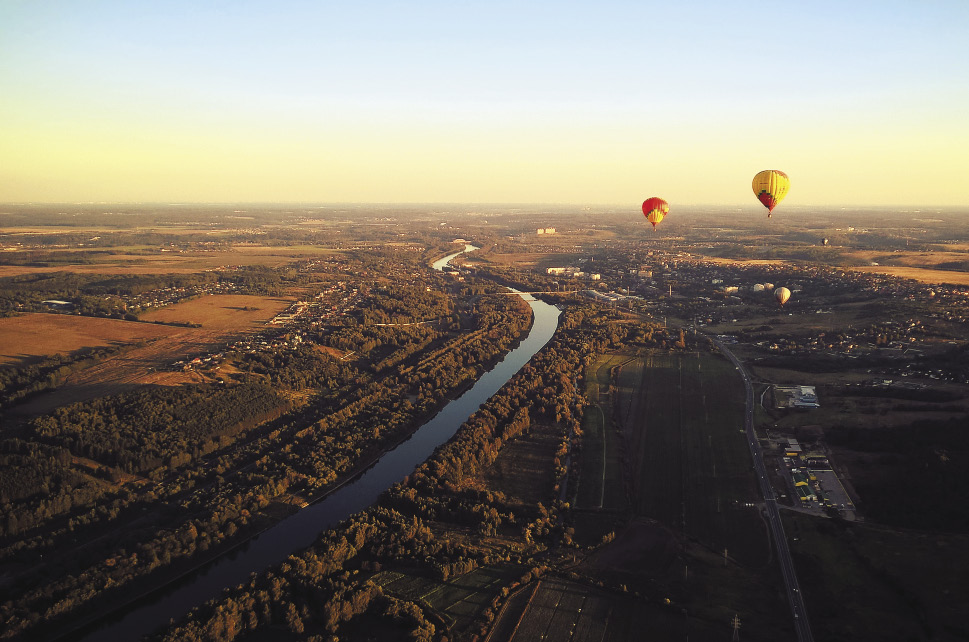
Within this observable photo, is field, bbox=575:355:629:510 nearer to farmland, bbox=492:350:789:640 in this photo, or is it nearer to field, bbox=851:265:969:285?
farmland, bbox=492:350:789:640

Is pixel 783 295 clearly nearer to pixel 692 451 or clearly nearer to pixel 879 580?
pixel 692 451

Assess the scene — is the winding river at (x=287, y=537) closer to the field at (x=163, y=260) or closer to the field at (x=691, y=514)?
the field at (x=691, y=514)

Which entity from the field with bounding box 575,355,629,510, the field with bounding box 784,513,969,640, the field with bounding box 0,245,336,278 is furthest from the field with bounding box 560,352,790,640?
the field with bounding box 0,245,336,278

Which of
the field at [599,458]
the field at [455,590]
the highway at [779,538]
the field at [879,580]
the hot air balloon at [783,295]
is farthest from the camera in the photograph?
the hot air balloon at [783,295]

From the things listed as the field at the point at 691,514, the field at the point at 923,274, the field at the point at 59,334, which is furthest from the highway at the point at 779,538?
the field at the point at 923,274

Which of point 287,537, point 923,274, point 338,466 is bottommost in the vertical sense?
point 287,537

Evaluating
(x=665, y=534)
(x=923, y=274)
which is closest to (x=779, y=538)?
(x=665, y=534)
